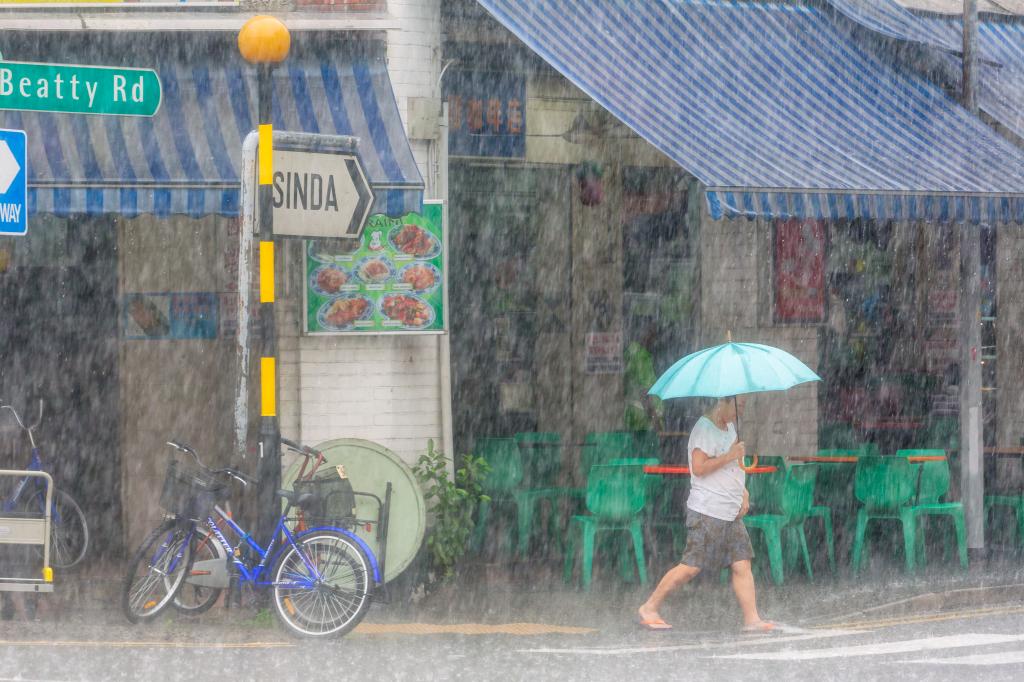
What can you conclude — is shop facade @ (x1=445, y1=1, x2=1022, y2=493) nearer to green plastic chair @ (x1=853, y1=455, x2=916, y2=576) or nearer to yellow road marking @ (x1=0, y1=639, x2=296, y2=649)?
green plastic chair @ (x1=853, y1=455, x2=916, y2=576)

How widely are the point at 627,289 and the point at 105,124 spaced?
6.29 metres

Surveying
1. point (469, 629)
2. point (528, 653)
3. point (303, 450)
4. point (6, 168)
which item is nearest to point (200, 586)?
point (303, 450)

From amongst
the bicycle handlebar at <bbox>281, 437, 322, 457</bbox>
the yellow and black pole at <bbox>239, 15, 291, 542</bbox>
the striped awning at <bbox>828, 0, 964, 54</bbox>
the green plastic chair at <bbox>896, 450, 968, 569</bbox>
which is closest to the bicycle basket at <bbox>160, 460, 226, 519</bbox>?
the yellow and black pole at <bbox>239, 15, 291, 542</bbox>

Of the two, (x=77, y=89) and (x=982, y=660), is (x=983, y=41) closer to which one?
(x=982, y=660)

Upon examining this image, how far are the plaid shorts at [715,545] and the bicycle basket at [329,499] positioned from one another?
7.26ft

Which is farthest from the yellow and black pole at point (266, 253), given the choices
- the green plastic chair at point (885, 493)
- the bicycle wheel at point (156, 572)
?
the green plastic chair at point (885, 493)

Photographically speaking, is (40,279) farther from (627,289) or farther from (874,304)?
(874,304)

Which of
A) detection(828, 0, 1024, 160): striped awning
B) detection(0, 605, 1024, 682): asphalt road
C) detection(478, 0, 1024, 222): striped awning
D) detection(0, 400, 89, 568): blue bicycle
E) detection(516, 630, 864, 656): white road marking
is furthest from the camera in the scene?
detection(828, 0, 1024, 160): striped awning

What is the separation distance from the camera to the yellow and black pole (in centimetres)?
970

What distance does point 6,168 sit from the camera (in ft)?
31.8

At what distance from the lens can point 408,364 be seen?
1137cm

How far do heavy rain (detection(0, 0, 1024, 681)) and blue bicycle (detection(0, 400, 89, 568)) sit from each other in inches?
1.9

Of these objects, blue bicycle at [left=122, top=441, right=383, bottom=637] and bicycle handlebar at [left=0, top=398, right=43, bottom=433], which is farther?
bicycle handlebar at [left=0, top=398, right=43, bottom=433]

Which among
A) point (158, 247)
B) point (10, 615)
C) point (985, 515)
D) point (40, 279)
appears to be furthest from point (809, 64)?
point (10, 615)
